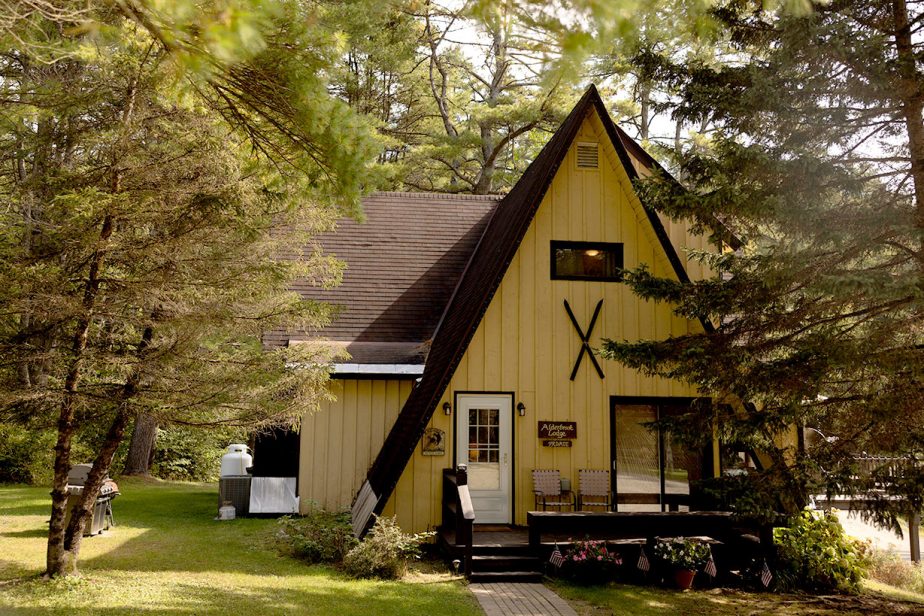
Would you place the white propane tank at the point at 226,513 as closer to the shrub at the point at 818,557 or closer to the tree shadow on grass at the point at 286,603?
the tree shadow on grass at the point at 286,603

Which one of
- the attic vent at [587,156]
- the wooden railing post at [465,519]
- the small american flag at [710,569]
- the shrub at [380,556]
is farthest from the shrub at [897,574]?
the attic vent at [587,156]

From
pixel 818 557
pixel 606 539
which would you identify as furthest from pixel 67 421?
pixel 818 557

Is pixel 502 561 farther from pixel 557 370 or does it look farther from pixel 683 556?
pixel 557 370

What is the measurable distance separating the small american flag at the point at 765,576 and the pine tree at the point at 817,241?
1776 mm

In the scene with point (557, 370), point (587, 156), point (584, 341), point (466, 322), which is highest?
point (587, 156)

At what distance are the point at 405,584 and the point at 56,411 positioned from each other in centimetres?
477

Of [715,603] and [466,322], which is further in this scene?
[466,322]

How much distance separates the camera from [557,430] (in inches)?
463

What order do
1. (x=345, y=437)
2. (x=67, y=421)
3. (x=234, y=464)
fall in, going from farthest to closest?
(x=234, y=464), (x=345, y=437), (x=67, y=421)

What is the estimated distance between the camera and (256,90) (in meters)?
6.36

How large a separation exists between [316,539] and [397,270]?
776 centimetres

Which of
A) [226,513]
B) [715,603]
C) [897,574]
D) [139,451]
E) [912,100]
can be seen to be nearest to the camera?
[912,100]

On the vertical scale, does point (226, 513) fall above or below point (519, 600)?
above

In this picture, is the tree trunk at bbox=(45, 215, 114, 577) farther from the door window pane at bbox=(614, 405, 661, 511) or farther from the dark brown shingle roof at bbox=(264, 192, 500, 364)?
the door window pane at bbox=(614, 405, 661, 511)
